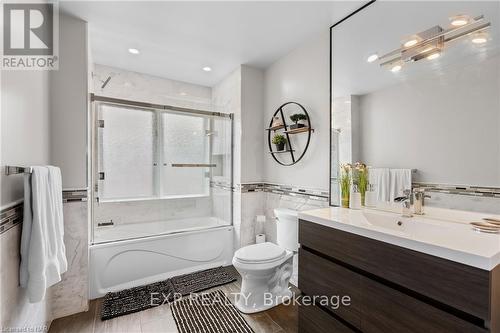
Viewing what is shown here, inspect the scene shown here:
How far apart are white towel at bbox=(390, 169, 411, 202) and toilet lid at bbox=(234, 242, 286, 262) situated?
980 mm

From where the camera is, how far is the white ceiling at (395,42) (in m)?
1.27

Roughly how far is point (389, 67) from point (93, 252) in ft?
9.23

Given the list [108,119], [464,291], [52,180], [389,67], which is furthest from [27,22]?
[464,291]

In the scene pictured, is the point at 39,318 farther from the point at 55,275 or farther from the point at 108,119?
the point at 108,119

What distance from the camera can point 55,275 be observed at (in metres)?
1.33

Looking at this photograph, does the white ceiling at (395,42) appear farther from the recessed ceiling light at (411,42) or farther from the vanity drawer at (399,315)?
the vanity drawer at (399,315)

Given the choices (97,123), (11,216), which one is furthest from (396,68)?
(97,123)

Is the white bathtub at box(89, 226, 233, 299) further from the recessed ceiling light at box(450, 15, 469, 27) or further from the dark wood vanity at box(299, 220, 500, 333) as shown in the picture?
the recessed ceiling light at box(450, 15, 469, 27)

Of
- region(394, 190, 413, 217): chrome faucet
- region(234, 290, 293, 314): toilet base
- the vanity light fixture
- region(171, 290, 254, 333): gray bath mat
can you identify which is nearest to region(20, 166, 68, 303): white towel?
region(171, 290, 254, 333): gray bath mat

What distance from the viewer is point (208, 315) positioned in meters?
1.86

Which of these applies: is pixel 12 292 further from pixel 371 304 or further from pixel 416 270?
pixel 416 270

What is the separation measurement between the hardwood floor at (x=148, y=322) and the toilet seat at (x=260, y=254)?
1.40ft

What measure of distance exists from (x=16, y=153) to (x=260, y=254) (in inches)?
67.4

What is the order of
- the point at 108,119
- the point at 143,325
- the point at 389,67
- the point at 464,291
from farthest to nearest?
the point at 108,119 → the point at 143,325 → the point at 389,67 → the point at 464,291
